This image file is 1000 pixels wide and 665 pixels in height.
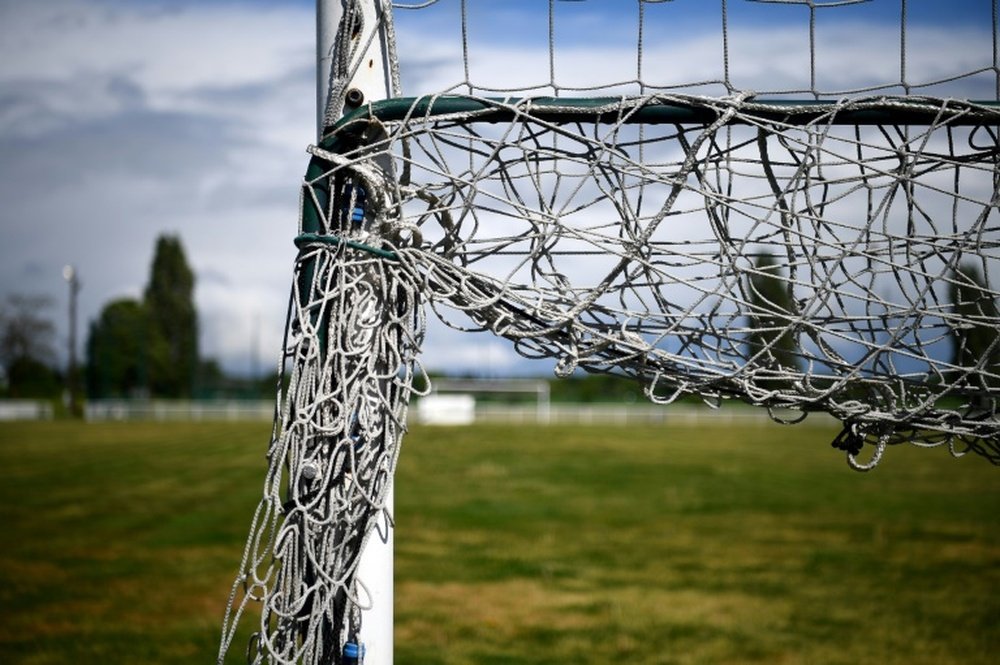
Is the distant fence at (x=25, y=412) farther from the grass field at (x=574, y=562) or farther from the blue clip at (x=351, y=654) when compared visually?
the blue clip at (x=351, y=654)

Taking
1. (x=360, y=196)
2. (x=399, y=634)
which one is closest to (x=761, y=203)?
(x=360, y=196)

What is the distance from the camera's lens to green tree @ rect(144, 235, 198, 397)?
51.8 meters

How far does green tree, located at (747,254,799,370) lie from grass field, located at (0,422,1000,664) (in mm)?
3457

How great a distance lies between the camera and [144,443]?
23.9 m

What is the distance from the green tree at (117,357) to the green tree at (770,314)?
46.0m

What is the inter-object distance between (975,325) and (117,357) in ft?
165

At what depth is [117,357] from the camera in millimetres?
48594

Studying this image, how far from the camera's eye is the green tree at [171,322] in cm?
5184

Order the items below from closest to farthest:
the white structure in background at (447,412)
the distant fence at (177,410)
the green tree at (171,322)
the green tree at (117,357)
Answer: the white structure in background at (447,412) → the distant fence at (177,410) → the green tree at (117,357) → the green tree at (171,322)

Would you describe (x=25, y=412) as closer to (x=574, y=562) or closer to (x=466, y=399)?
(x=466, y=399)

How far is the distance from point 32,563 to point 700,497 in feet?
28.3

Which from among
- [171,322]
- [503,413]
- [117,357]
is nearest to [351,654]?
[503,413]

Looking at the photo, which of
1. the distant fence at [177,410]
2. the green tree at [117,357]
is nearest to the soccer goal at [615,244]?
the distant fence at [177,410]

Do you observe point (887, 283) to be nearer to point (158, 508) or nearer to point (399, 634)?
point (399, 634)
